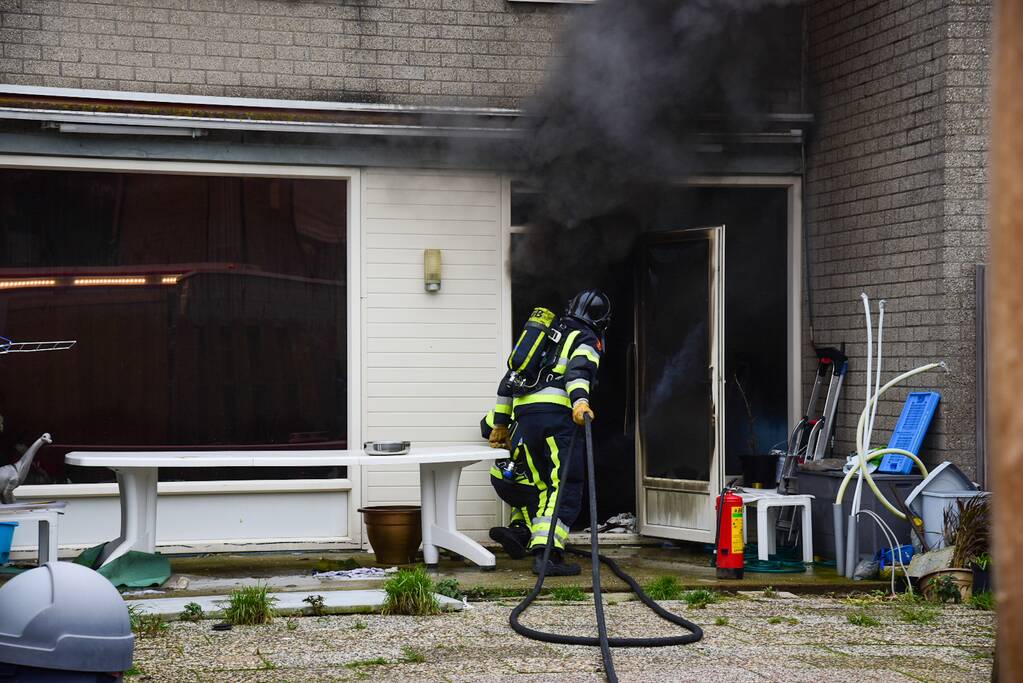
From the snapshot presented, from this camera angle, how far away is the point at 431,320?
9727mm

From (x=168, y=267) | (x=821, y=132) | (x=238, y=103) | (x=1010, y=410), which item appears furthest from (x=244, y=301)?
(x=1010, y=410)

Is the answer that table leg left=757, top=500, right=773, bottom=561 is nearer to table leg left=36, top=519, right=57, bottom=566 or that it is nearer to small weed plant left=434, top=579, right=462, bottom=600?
small weed plant left=434, top=579, right=462, bottom=600

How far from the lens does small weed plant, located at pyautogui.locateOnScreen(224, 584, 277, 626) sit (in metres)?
6.63

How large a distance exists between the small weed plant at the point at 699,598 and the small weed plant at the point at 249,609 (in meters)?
2.44

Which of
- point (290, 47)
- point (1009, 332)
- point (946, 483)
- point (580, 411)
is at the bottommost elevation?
point (946, 483)

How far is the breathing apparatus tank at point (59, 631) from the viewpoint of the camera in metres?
2.87

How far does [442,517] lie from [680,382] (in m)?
2.28

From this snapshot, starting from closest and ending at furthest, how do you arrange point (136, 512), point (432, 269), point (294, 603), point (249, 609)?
point (249, 609) < point (294, 603) < point (136, 512) < point (432, 269)

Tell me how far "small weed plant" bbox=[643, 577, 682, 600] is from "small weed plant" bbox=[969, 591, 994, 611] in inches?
67.7

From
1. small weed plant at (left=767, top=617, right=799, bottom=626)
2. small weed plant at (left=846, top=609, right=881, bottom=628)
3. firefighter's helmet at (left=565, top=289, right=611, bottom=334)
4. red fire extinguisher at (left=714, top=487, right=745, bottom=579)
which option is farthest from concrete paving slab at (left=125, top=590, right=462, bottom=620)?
firefighter's helmet at (left=565, top=289, right=611, bottom=334)

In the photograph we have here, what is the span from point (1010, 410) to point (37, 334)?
883cm

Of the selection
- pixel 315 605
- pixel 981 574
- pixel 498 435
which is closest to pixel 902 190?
pixel 981 574

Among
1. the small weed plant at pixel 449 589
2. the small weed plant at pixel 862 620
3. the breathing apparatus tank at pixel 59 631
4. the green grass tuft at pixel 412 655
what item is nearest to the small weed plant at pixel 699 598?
the small weed plant at pixel 862 620

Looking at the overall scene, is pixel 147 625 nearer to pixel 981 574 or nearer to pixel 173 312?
pixel 173 312
